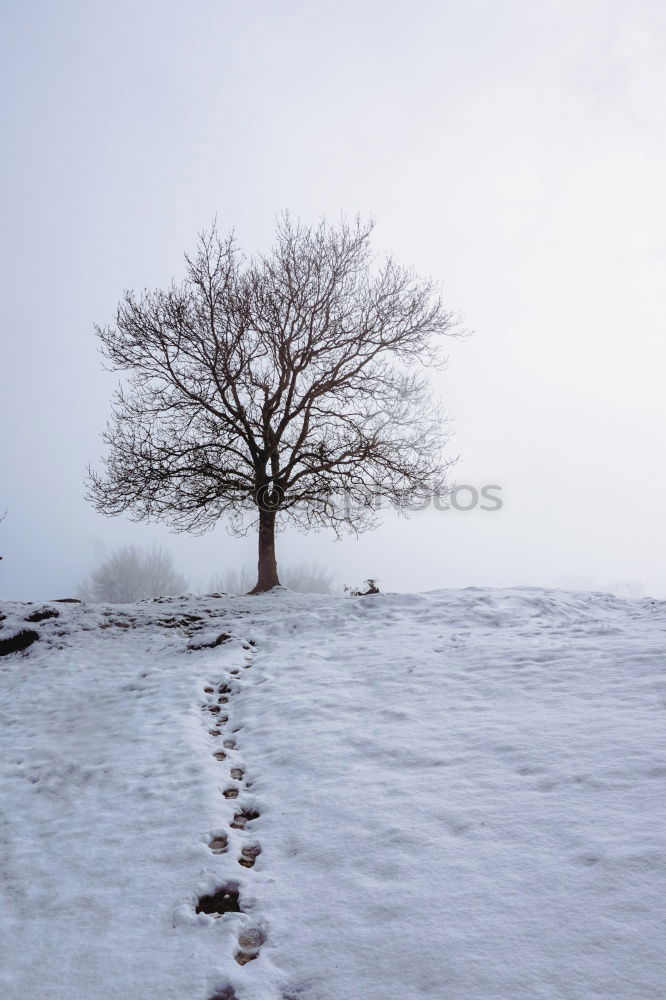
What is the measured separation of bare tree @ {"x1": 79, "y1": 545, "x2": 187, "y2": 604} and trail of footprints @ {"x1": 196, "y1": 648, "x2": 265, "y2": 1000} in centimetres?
3645

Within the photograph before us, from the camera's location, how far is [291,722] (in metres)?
6.65

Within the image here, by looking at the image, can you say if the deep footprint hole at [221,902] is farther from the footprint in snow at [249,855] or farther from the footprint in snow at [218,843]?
the footprint in snow at [218,843]

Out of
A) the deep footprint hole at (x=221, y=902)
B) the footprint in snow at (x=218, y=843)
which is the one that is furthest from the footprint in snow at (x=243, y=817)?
the deep footprint hole at (x=221, y=902)

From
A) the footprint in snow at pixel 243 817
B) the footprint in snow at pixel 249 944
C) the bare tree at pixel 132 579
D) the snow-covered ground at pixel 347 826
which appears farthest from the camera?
the bare tree at pixel 132 579

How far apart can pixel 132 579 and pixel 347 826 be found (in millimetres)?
40740

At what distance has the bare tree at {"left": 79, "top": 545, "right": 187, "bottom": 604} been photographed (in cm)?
4159

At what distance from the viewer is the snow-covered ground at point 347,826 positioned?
3119 millimetres

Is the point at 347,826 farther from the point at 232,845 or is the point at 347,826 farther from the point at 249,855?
the point at 232,845

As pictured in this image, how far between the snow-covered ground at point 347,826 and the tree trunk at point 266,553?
738cm

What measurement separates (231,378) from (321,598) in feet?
20.2

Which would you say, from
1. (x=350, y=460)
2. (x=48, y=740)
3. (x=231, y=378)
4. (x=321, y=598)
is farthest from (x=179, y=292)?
(x=48, y=740)

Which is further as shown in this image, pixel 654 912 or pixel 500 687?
pixel 500 687

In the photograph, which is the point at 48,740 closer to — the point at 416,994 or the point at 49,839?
the point at 49,839

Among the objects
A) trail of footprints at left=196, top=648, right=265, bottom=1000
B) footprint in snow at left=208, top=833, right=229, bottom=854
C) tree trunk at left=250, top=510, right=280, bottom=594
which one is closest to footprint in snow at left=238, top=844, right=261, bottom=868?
trail of footprints at left=196, top=648, right=265, bottom=1000
